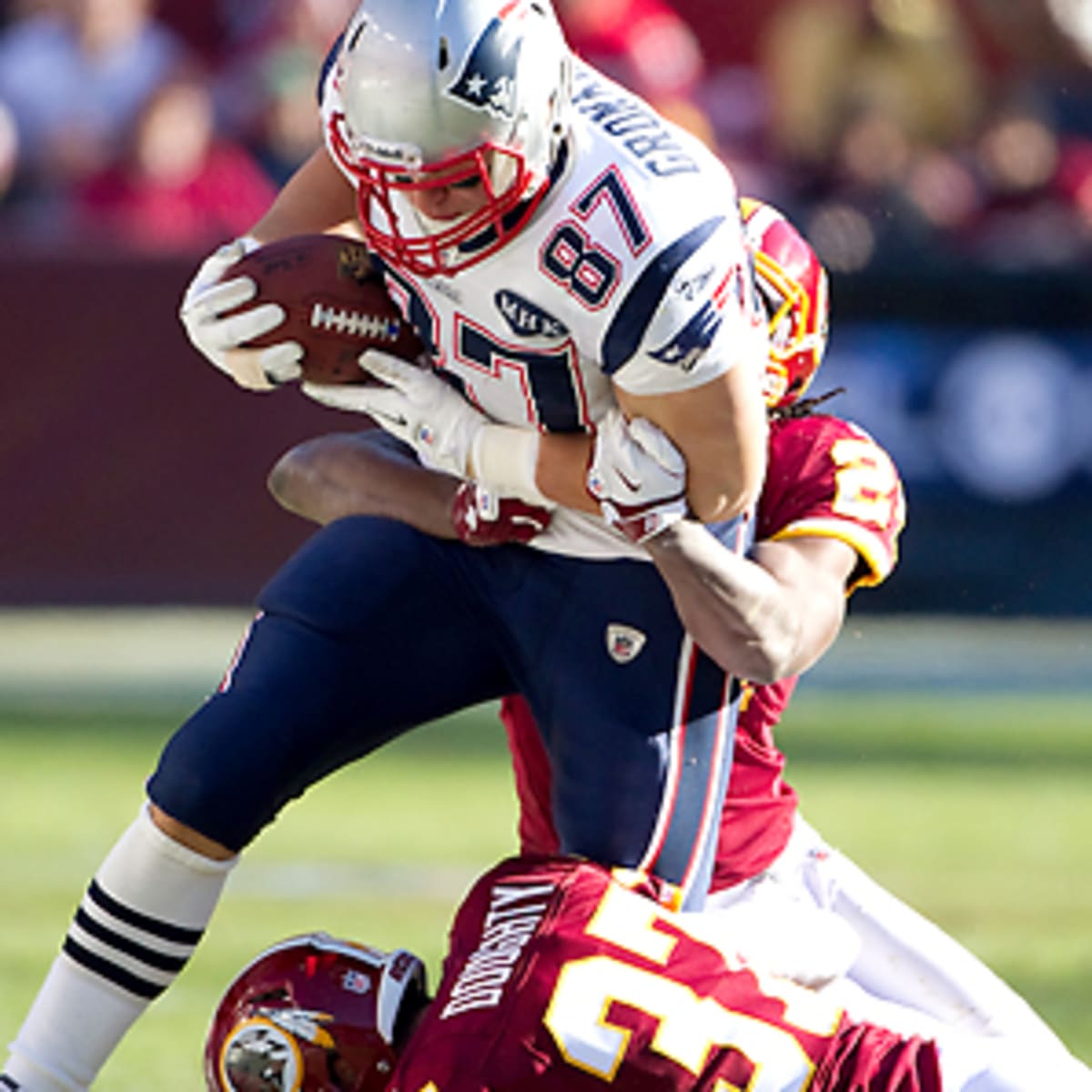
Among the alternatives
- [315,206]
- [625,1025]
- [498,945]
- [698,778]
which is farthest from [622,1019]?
[315,206]

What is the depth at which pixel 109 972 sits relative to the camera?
11.2ft

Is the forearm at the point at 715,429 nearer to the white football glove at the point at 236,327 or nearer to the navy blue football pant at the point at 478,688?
the navy blue football pant at the point at 478,688

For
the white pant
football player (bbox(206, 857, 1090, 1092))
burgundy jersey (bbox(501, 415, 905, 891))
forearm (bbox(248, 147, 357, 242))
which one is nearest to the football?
forearm (bbox(248, 147, 357, 242))

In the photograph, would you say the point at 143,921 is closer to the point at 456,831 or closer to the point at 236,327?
the point at 236,327

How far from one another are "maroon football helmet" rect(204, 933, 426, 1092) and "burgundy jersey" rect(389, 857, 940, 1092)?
0.99 feet

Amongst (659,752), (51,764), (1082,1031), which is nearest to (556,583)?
(659,752)

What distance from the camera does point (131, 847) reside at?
3.42m

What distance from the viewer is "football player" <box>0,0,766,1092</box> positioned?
10.0ft

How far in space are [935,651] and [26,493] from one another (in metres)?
3.73

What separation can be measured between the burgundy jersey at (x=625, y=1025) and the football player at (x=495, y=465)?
14.3 inches

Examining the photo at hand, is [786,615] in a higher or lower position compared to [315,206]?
lower

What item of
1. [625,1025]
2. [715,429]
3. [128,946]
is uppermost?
[715,429]

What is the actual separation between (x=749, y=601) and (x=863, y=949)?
0.82 metres

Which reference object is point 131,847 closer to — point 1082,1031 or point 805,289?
point 805,289
